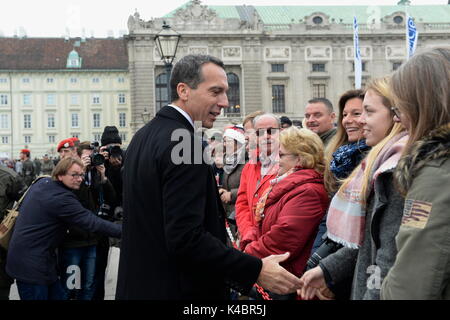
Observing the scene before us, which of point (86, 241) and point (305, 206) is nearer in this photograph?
point (305, 206)

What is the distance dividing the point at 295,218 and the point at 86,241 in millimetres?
2908

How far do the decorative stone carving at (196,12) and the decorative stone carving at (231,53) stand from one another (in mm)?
3457

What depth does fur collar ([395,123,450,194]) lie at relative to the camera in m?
1.95

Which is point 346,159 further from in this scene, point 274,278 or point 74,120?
point 74,120

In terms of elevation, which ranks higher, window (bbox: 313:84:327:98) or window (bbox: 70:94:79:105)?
window (bbox: 70:94:79:105)

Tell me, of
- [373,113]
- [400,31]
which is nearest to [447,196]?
[373,113]

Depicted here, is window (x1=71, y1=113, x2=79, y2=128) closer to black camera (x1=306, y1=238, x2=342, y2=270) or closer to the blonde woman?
black camera (x1=306, y1=238, x2=342, y2=270)

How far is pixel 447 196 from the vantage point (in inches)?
71.9

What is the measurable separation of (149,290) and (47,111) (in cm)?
6532

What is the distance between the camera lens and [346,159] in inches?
133

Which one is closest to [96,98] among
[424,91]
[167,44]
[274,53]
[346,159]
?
[274,53]

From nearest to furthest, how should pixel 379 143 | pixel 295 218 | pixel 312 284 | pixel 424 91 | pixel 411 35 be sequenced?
pixel 424 91 < pixel 379 143 < pixel 312 284 < pixel 295 218 < pixel 411 35

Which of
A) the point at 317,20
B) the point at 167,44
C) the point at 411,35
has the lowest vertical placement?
the point at 167,44

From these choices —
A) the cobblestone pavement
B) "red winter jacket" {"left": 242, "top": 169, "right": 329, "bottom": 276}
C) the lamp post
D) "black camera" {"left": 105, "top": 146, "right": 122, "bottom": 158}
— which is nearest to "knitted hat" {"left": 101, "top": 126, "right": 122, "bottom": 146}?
"black camera" {"left": 105, "top": 146, "right": 122, "bottom": 158}
